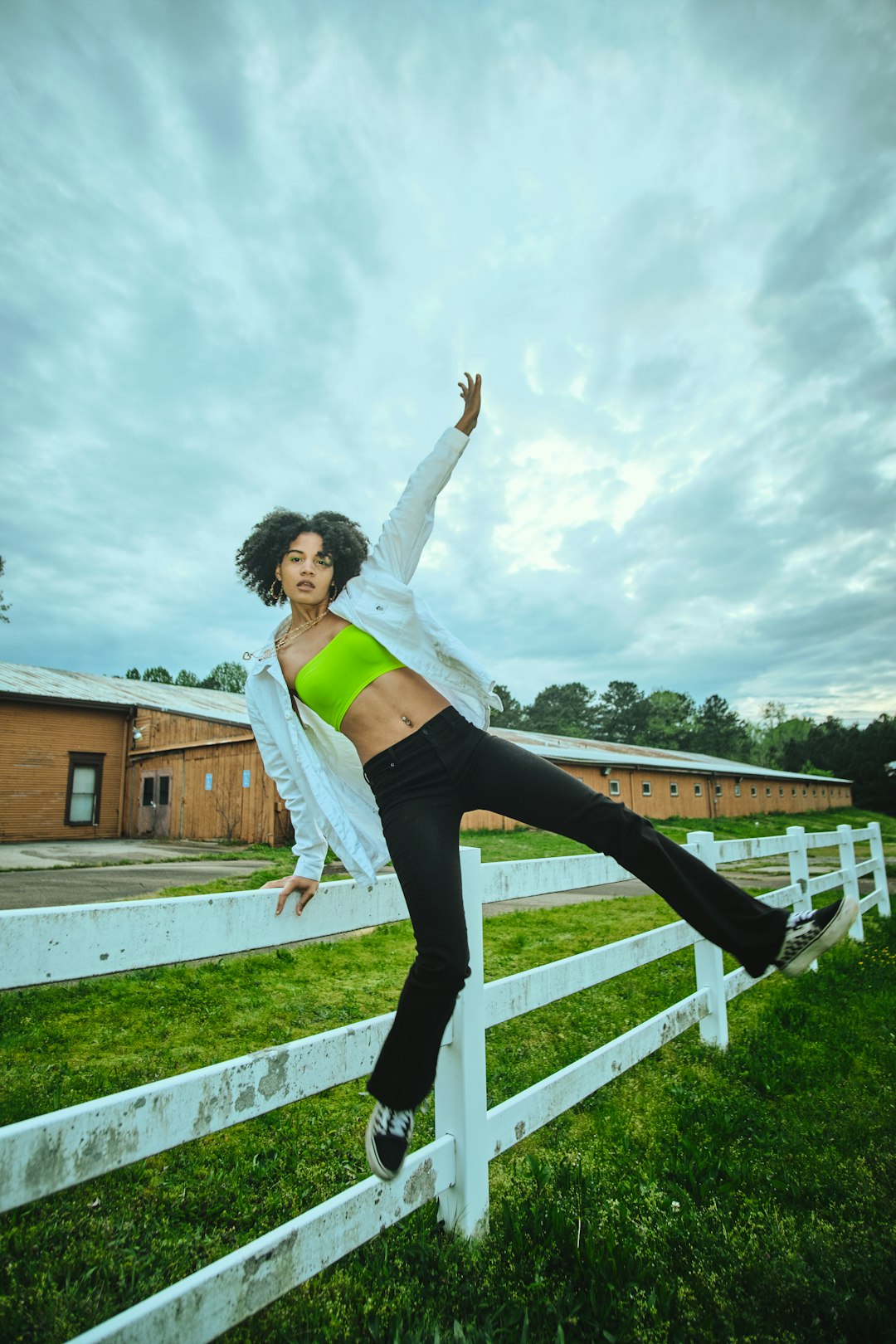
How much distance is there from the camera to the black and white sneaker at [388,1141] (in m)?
1.87

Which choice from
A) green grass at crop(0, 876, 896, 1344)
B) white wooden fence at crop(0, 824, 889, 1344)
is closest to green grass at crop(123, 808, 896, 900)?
white wooden fence at crop(0, 824, 889, 1344)

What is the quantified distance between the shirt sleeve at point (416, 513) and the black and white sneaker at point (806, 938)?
179cm

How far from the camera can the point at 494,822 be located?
22141 millimetres

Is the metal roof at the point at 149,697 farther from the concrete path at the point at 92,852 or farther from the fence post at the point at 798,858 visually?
the fence post at the point at 798,858

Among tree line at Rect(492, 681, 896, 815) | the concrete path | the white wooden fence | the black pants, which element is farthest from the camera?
tree line at Rect(492, 681, 896, 815)

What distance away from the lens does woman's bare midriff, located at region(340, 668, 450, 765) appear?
7.36 feet

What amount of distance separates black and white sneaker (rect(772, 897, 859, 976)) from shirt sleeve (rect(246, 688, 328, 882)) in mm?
1467

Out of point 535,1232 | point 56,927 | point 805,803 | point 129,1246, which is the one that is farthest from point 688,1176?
point 805,803

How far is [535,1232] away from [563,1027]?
7.33 feet

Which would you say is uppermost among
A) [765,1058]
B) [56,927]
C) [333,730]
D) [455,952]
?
[333,730]

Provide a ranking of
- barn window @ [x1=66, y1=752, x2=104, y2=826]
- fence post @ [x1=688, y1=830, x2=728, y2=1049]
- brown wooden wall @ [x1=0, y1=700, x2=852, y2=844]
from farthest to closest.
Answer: barn window @ [x1=66, y1=752, x2=104, y2=826] → brown wooden wall @ [x1=0, y1=700, x2=852, y2=844] → fence post @ [x1=688, y1=830, x2=728, y2=1049]

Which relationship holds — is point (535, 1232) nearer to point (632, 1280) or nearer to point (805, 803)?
point (632, 1280)

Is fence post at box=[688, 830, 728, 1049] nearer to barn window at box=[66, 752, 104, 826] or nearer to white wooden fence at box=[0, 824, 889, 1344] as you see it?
white wooden fence at box=[0, 824, 889, 1344]

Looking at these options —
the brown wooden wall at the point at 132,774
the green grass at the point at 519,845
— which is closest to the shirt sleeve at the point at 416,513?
the green grass at the point at 519,845
